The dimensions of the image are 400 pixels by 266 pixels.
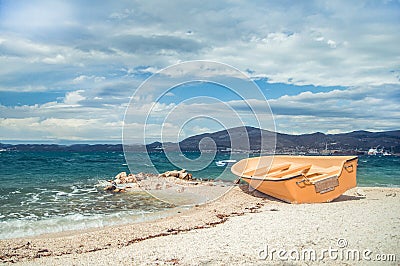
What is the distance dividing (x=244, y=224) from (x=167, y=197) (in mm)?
6938

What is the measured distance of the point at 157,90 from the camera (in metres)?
11.9

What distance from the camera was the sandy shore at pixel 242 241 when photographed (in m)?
5.98

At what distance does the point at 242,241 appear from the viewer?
699 centimetres

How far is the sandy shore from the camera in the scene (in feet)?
19.6

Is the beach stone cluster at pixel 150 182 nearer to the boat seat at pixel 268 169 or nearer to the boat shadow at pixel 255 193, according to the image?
the boat shadow at pixel 255 193

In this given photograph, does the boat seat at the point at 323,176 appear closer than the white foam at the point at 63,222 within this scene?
No

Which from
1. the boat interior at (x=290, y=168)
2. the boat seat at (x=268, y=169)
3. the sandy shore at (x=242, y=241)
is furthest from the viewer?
the boat seat at (x=268, y=169)

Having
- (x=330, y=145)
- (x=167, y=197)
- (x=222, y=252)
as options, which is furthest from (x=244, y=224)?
(x=330, y=145)

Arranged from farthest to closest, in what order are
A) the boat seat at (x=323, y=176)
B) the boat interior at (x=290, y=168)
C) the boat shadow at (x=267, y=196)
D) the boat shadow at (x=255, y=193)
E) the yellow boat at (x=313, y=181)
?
the boat interior at (x=290, y=168) → the boat shadow at (x=255, y=193) → the boat shadow at (x=267, y=196) → the boat seat at (x=323, y=176) → the yellow boat at (x=313, y=181)

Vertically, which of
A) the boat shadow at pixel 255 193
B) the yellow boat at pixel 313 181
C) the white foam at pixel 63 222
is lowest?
the white foam at pixel 63 222

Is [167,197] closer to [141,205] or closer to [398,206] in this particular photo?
[141,205]

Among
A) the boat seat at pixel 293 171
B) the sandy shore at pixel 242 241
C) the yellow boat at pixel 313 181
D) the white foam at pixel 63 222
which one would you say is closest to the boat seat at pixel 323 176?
the yellow boat at pixel 313 181

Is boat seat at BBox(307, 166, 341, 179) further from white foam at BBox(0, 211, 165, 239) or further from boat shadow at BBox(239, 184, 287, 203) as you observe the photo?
white foam at BBox(0, 211, 165, 239)

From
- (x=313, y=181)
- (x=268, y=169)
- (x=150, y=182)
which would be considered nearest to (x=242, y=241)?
(x=313, y=181)
